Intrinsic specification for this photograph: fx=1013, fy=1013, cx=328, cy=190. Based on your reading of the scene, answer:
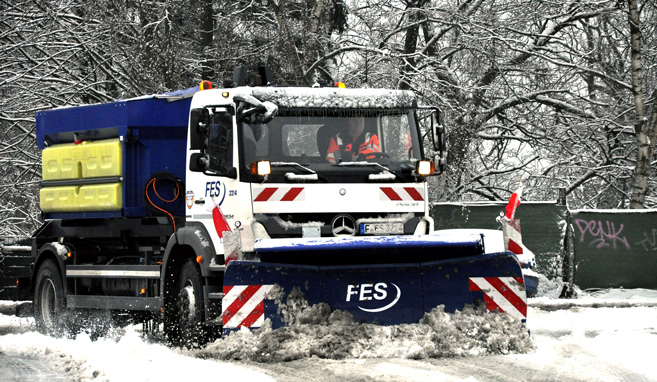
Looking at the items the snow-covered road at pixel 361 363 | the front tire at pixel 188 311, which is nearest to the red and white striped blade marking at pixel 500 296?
the snow-covered road at pixel 361 363

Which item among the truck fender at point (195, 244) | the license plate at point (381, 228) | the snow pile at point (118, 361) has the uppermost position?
the license plate at point (381, 228)

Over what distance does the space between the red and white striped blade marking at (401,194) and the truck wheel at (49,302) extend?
16.8 ft

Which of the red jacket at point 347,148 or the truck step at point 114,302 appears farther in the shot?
the truck step at point 114,302

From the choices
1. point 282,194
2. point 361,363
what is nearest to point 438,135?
point 282,194

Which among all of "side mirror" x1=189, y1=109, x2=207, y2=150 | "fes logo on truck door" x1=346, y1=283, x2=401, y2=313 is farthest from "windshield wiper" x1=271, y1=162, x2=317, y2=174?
"fes logo on truck door" x1=346, y1=283, x2=401, y2=313

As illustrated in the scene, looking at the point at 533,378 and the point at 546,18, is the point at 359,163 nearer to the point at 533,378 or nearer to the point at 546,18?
the point at 533,378

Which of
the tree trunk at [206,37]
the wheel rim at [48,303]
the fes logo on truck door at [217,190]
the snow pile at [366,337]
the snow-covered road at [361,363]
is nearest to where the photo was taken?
the snow-covered road at [361,363]

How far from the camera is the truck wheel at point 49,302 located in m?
13.1

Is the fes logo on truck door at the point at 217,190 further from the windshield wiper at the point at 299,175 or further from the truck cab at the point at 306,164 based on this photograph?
the windshield wiper at the point at 299,175

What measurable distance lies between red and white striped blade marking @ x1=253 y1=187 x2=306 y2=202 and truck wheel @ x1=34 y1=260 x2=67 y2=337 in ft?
14.7

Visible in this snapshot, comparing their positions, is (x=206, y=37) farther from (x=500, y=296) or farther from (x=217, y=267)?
(x=500, y=296)

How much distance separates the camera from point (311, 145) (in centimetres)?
998

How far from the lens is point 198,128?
1014 cm

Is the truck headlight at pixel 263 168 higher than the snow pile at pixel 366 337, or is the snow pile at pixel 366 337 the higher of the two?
the truck headlight at pixel 263 168
